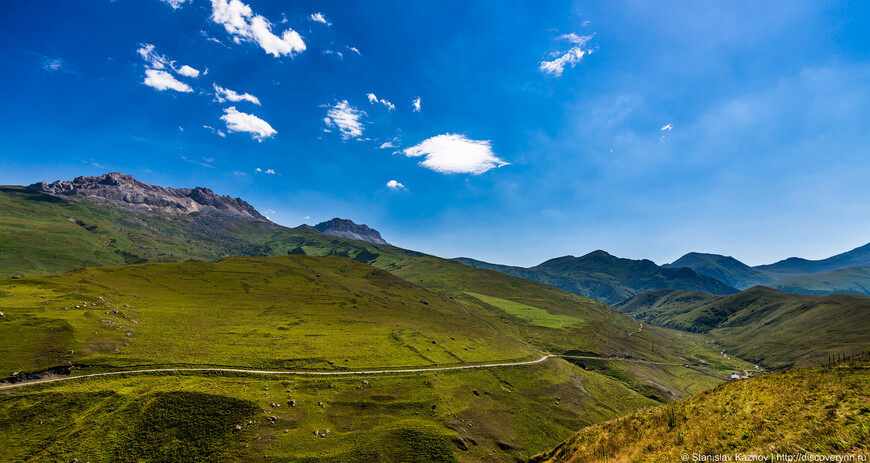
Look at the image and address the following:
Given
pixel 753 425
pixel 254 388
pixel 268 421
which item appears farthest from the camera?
pixel 254 388

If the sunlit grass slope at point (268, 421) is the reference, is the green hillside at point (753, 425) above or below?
above

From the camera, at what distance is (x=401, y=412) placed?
70.6 m

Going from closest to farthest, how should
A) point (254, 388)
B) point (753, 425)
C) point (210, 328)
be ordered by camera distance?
point (753, 425)
point (254, 388)
point (210, 328)

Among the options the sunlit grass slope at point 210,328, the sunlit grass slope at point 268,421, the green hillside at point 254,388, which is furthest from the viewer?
the sunlit grass slope at point 210,328

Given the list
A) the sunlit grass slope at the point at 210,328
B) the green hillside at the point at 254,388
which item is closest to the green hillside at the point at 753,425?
the green hillside at the point at 254,388

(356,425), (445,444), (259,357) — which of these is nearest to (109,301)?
(259,357)

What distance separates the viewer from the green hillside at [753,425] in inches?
696

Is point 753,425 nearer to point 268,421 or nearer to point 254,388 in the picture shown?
point 268,421

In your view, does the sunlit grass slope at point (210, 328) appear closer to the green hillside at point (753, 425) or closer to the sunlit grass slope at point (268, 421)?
the sunlit grass slope at point (268, 421)

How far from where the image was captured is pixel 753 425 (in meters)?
21.2

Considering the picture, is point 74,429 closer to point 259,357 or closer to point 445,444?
point 259,357

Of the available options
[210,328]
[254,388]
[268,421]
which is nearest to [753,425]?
[268,421]

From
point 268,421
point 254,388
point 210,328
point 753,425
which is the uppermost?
point 753,425

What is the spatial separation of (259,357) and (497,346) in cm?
10103
